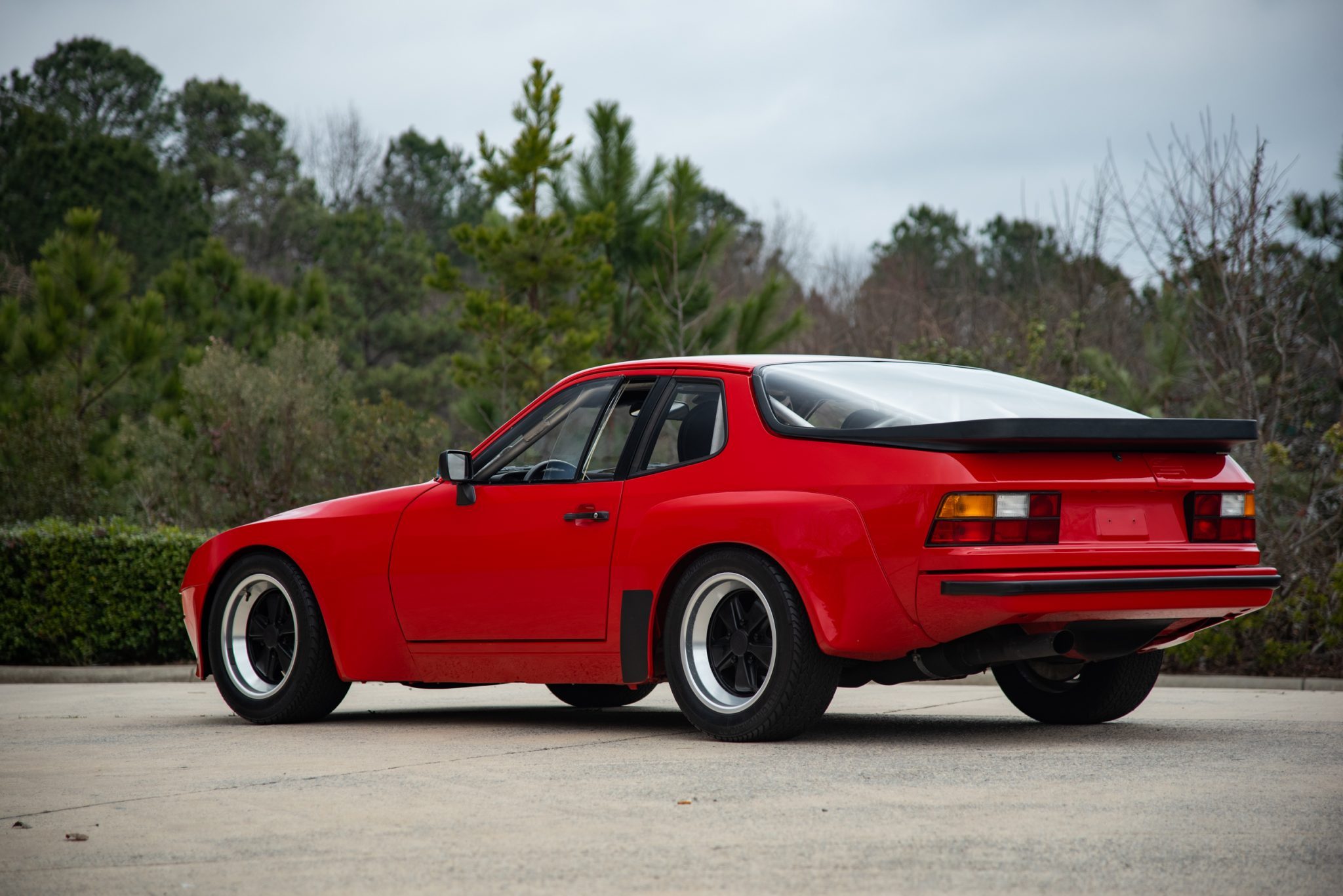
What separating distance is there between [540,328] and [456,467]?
582 inches

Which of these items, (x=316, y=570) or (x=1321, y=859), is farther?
(x=316, y=570)

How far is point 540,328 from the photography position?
2198cm

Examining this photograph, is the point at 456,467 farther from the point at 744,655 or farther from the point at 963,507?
the point at 963,507

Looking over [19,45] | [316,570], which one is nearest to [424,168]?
[19,45]

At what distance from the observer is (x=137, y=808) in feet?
16.5

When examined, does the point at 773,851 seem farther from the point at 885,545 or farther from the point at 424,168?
the point at 424,168

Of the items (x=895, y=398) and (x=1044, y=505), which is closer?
(x=1044, y=505)

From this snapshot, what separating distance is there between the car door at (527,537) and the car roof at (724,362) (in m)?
0.07

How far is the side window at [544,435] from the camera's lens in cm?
723

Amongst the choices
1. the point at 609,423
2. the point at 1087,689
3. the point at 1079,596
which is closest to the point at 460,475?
the point at 609,423

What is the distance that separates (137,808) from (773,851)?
2161 mm

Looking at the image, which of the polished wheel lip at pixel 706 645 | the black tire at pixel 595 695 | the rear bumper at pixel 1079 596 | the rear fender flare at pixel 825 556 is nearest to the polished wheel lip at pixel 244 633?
the black tire at pixel 595 695

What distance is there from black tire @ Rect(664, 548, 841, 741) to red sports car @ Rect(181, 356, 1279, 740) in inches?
0.4

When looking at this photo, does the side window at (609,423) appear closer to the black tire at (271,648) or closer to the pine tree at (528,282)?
the black tire at (271,648)
